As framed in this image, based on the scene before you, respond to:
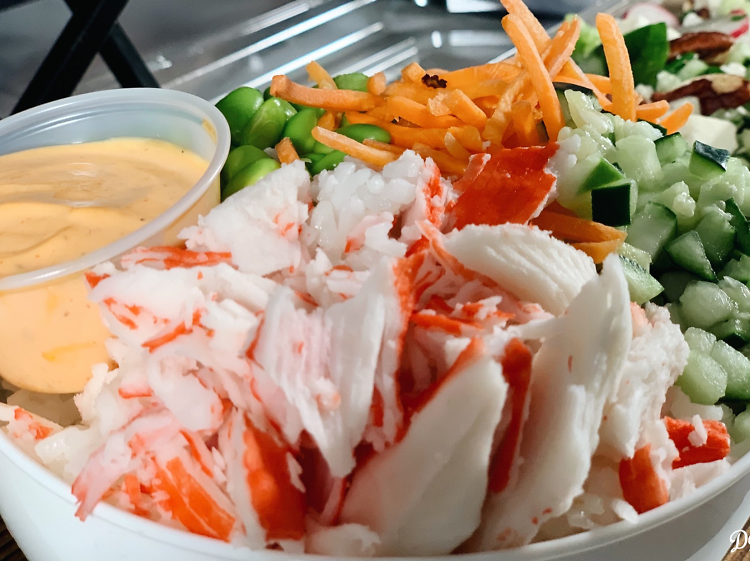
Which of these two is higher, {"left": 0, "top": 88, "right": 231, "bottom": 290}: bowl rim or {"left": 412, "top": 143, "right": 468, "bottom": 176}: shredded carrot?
{"left": 0, "top": 88, "right": 231, "bottom": 290}: bowl rim

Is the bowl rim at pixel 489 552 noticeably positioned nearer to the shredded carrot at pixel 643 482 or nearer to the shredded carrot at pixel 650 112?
the shredded carrot at pixel 643 482

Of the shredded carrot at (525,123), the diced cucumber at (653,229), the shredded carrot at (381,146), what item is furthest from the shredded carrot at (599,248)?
the shredded carrot at (381,146)

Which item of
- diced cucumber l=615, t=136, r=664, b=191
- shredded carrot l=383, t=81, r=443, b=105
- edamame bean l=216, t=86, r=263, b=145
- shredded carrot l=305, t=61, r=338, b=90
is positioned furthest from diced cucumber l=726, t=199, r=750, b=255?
edamame bean l=216, t=86, r=263, b=145

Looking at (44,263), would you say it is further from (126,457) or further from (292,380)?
(292,380)

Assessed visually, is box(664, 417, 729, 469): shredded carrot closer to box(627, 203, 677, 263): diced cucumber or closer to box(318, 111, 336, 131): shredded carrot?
box(627, 203, 677, 263): diced cucumber

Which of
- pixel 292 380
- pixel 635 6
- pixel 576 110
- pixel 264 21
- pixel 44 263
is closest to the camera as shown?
pixel 292 380

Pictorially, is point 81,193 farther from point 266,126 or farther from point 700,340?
point 700,340

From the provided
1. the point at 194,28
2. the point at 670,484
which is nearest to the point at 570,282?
the point at 670,484
